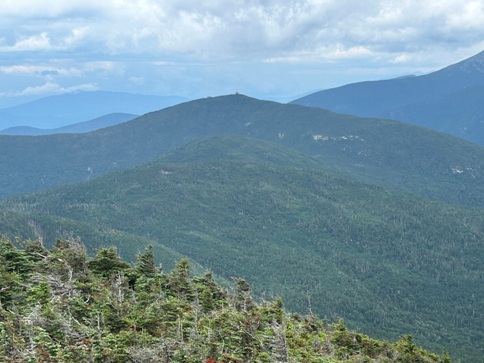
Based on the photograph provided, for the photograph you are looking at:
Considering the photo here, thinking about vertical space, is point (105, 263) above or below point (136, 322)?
above

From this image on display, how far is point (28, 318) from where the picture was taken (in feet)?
86.8

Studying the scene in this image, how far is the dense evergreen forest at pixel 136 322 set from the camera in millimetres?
25625

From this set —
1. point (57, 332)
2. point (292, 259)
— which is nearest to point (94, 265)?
point (57, 332)

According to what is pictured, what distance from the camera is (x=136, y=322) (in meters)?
31.0

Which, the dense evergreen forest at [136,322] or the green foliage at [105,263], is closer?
the dense evergreen forest at [136,322]

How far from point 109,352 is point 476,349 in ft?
432

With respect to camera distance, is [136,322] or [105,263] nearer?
[136,322]

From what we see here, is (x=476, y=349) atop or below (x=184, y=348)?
below

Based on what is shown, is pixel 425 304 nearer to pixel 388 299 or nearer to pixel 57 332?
pixel 388 299

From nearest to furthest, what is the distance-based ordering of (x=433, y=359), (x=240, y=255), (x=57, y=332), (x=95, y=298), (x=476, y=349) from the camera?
(x=57, y=332) → (x=95, y=298) → (x=433, y=359) → (x=476, y=349) → (x=240, y=255)

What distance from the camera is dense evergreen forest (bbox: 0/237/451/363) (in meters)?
25.6

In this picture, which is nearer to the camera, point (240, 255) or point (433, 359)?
point (433, 359)

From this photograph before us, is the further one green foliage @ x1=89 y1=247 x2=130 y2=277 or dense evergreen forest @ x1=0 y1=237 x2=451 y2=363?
green foliage @ x1=89 y1=247 x2=130 y2=277

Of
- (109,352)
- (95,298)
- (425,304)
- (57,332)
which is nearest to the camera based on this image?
(109,352)
